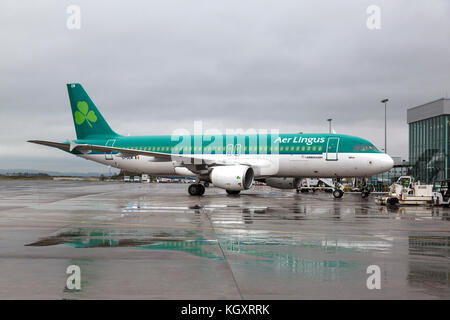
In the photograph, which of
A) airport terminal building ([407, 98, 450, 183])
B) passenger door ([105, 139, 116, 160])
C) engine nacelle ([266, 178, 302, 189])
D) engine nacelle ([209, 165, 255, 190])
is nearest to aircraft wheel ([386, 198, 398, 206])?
engine nacelle ([209, 165, 255, 190])

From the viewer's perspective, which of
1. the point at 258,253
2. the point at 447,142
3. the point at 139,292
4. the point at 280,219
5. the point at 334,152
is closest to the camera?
the point at 139,292

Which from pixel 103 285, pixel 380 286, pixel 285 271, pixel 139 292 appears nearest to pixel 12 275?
pixel 103 285

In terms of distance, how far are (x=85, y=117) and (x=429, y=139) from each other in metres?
52.9

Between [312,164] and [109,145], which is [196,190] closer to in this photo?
[312,164]

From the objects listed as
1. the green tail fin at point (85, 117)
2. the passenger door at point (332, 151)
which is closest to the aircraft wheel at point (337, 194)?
the passenger door at point (332, 151)

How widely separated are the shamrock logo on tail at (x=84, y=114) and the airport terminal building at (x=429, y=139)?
41632 millimetres

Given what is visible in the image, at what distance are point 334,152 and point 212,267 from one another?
19607 millimetres

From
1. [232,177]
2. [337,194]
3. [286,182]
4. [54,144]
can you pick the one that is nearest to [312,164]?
[337,194]

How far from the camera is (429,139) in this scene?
64.8 metres

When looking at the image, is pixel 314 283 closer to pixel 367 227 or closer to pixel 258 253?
pixel 258 253

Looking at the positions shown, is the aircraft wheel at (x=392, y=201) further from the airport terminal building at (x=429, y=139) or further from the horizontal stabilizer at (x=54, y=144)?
the airport terminal building at (x=429, y=139)

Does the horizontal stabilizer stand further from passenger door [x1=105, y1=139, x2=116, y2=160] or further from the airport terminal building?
the airport terminal building

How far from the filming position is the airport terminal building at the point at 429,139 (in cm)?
5959

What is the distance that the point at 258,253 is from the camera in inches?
283
